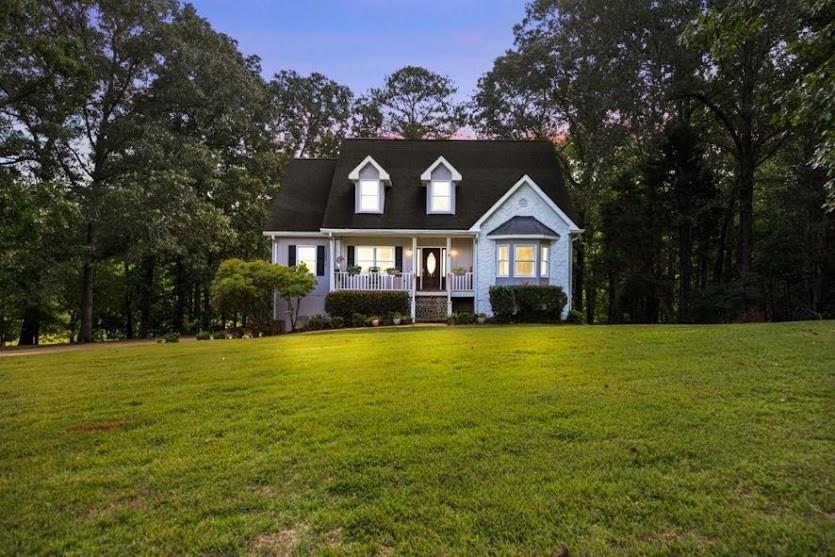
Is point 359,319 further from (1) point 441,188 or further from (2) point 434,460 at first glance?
(2) point 434,460

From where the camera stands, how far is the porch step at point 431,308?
2067 cm

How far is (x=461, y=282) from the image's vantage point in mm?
20750

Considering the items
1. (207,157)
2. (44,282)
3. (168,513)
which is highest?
(207,157)

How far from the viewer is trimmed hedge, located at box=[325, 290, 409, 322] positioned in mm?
19047

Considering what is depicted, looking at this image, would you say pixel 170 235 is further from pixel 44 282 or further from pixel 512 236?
pixel 512 236

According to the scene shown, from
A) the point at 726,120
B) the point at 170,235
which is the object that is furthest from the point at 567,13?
the point at 170,235

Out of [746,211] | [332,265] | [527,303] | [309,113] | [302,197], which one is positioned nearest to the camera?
[527,303]

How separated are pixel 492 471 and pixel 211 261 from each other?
28.1m

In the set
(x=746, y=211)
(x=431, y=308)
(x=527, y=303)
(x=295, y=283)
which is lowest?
(x=431, y=308)

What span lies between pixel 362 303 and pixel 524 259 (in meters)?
6.92

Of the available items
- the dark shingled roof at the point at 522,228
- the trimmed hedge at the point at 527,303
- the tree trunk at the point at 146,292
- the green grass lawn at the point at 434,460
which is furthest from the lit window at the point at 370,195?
the tree trunk at the point at 146,292

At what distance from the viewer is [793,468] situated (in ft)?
12.5

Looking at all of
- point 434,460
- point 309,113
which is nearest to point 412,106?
point 309,113

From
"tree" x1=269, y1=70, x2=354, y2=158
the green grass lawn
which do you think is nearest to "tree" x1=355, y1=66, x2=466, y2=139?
"tree" x1=269, y1=70, x2=354, y2=158
